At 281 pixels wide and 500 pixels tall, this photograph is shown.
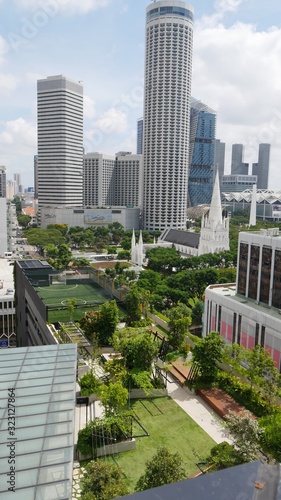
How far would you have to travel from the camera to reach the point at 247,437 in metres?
13.2

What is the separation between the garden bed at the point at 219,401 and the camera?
59.2 ft

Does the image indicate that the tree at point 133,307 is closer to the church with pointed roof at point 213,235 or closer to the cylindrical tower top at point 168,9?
the church with pointed roof at point 213,235

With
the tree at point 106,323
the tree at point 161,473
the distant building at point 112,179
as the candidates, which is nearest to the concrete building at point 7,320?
the tree at point 106,323

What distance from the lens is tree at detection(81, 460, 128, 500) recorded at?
34.3 feet

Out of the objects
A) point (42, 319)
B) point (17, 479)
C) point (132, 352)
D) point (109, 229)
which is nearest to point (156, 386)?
point (132, 352)

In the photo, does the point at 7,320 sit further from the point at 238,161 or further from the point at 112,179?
the point at 238,161

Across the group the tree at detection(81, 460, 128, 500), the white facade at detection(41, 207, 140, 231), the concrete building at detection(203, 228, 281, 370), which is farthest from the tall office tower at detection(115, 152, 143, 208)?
the tree at detection(81, 460, 128, 500)

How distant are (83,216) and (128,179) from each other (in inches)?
1408

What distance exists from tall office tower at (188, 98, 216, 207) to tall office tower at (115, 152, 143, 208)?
3169 cm

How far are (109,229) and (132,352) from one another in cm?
8117

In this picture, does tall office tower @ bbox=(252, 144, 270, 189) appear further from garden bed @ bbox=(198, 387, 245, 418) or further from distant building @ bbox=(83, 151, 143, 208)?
garden bed @ bbox=(198, 387, 245, 418)

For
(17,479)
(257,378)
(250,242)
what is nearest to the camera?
(17,479)

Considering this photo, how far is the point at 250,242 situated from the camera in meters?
29.2

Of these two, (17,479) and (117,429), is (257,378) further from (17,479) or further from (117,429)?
(17,479)
